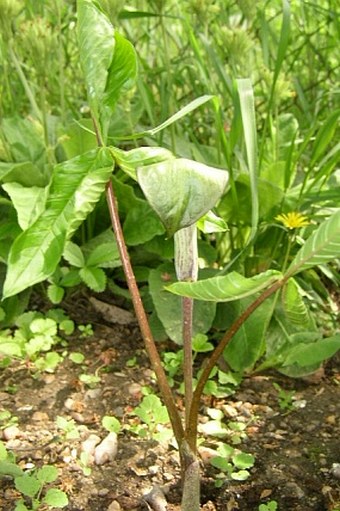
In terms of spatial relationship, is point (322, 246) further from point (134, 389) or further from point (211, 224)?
→ point (134, 389)

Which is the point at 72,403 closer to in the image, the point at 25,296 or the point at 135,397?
the point at 135,397

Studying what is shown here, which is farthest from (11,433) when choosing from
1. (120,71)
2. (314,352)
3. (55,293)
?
(120,71)

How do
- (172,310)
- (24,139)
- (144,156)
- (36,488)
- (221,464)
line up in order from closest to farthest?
(144,156) → (36,488) → (221,464) → (172,310) → (24,139)

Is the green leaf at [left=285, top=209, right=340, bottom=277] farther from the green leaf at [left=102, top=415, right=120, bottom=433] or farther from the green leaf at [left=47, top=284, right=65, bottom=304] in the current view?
the green leaf at [left=47, top=284, right=65, bottom=304]

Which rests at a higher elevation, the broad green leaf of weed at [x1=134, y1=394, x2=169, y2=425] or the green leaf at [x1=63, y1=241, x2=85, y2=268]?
the green leaf at [x1=63, y1=241, x2=85, y2=268]

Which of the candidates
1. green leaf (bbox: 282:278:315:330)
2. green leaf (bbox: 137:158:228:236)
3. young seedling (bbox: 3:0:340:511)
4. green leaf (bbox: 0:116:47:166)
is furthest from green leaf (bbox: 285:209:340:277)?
green leaf (bbox: 0:116:47:166)

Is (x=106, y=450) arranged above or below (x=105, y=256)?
below

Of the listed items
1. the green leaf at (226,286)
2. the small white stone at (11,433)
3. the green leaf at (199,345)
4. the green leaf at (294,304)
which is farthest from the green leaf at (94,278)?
the green leaf at (226,286)
